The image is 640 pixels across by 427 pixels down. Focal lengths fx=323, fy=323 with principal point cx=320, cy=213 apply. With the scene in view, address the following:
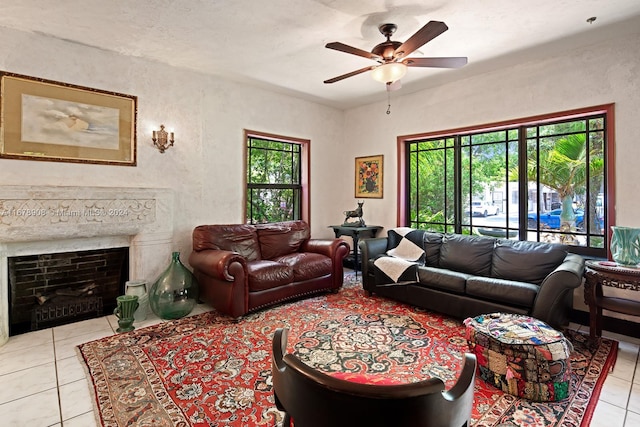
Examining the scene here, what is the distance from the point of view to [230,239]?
397 centimetres

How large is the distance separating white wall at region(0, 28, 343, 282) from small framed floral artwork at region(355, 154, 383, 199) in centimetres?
106

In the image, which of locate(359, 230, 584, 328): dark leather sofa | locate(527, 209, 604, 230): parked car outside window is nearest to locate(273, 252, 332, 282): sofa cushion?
locate(359, 230, 584, 328): dark leather sofa

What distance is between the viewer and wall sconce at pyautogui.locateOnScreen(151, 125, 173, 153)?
3694 millimetres

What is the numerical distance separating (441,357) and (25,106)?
14.0 feet

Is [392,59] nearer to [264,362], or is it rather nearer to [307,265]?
[307,265]

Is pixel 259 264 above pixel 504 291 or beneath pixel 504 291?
above

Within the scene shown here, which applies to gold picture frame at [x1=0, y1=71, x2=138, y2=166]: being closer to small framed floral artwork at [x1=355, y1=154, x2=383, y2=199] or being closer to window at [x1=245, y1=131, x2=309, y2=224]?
window at [x1=245, y1=131, x2=309, y2=224]

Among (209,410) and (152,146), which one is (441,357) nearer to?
(209,410)

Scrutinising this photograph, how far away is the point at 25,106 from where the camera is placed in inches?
117

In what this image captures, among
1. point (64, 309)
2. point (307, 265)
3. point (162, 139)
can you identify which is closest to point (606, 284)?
point (307, 265)

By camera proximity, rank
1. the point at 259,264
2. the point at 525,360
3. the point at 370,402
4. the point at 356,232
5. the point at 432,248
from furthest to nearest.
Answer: the point at 356,232 → the point at 432,248 → the point at 259,264 → the point at 525,360 → the point at 370,402

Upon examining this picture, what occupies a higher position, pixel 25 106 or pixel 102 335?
pixel 25 106

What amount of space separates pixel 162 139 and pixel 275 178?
5.73 feet

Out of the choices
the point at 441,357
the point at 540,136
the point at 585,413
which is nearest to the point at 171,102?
the point at 441,357
